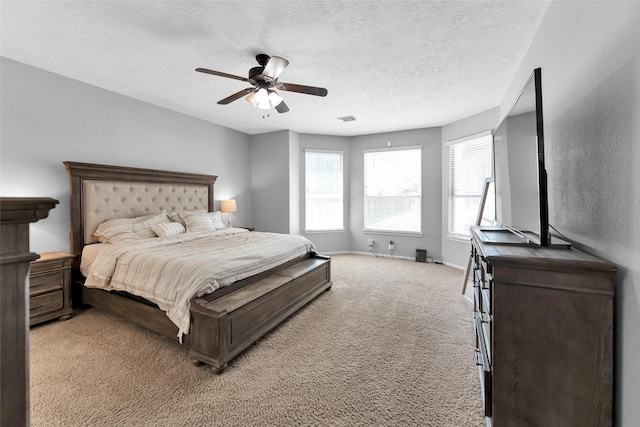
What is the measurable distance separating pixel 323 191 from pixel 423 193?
2039 mm

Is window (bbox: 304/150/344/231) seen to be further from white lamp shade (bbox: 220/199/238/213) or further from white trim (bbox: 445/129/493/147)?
white trim (bbox: 445/129/493/147)

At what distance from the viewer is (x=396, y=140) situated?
534 cm

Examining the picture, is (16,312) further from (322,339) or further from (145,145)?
(145,145)

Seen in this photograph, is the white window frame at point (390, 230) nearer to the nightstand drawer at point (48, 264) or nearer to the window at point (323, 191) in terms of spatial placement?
the window at point (323, 191)

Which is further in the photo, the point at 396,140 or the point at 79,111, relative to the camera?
the point at 396,140

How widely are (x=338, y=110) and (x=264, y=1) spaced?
7.65ft

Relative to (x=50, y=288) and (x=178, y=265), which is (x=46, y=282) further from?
(x=178, y=265)

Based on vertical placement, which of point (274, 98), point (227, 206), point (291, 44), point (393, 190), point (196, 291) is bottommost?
point (196, 291)

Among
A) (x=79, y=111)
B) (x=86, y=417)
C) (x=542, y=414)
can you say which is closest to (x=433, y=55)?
(x=542, y=414)

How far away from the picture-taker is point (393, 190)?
17.8ft

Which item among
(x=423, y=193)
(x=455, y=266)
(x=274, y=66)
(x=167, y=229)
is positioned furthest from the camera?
(x=423, y=193)

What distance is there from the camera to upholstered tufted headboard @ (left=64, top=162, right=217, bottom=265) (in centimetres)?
300

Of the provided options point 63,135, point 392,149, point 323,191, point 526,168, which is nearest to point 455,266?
point 392,149

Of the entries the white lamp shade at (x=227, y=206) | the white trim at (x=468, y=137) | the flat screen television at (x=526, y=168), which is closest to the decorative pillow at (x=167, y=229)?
the white lamp shade at (x=227, y=206)
